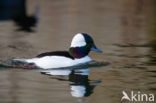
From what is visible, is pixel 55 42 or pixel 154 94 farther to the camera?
pixel 55 42

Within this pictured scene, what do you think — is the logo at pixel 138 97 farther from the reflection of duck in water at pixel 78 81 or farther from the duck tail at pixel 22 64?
the duck tail at pixel 22 64

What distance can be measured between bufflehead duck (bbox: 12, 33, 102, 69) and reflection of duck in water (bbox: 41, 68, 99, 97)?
0.19m

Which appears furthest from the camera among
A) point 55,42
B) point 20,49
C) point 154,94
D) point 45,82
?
point 55,42

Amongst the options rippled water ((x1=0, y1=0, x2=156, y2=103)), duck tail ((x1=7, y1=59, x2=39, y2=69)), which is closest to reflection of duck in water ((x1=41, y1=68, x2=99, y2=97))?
rippled water ((x1=0, y1=0, x2=156, y2=103))

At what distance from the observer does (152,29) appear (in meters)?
15.2

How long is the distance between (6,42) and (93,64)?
3345mm

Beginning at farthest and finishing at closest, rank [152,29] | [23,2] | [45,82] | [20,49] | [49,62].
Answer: [23,2] → [152,29] → [20,49] → [49,62] → [45,82]

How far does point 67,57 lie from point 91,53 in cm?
188

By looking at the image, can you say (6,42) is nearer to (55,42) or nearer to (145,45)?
(55,42)

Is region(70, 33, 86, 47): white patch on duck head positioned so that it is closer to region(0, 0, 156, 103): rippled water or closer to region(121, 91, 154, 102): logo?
region(0, 0, 156, 103): rippled water

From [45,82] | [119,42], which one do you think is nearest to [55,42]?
[119,42]

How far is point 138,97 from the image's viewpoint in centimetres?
770

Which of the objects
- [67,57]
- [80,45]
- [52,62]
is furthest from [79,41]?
[52,62]

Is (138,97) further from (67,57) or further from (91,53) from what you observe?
(91,53)
